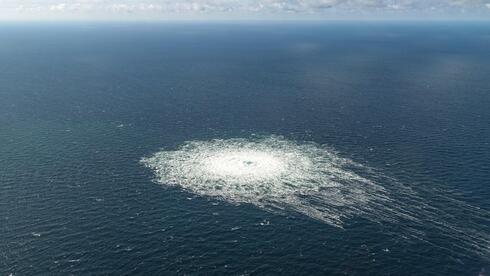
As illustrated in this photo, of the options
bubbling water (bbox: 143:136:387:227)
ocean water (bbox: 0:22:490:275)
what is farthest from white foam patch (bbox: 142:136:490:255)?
ocean water (bbox: 0:22:490:275)

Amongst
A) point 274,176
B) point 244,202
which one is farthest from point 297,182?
point 244,202

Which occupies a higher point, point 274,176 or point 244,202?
point 274,176

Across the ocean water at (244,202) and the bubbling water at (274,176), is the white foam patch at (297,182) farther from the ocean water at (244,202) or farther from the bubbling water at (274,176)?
the ocean water at (244,202)

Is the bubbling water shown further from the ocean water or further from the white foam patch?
the ocean water

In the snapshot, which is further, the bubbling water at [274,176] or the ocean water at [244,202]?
the bubbling water at [274,176]

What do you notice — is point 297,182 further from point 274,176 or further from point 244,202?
point 244,202

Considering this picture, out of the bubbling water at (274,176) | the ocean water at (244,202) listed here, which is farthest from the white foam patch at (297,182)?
the ocean water at (244,202)

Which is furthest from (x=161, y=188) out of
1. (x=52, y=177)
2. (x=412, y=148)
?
(x=412, y=148)

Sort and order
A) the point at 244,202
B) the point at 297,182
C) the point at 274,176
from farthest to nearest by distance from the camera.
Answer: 1. the point at 274,176
2. the point at 297,182
3. the point at 244,202

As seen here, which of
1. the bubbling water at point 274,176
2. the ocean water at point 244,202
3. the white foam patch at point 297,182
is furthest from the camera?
the bubbling water at point 274,176

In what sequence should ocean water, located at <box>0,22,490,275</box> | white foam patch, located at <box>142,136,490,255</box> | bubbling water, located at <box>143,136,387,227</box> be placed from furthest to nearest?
bubbling water, located at <box>143,136,387,227</box>, white foam patch, located at <box>142,136,490,255</box>, ocean water, located at <box>0,22,490,275</box>
